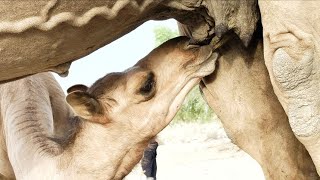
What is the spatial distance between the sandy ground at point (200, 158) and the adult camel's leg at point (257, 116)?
3.06 metres

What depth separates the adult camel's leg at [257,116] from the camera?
109 inches

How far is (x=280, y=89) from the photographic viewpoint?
221cm

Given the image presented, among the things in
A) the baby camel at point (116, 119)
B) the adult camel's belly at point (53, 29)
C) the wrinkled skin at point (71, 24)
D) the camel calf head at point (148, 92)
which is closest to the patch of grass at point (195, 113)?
the baby camel at point (116, 119)

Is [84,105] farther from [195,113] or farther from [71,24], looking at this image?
[195,113]

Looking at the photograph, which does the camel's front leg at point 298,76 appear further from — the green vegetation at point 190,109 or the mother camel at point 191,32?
the green vegetation at point 190,109

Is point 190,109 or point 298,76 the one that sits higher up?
point 298,76

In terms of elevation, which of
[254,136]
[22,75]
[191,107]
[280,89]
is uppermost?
[22,75]

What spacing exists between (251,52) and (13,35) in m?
0.99

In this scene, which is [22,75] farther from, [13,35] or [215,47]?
[215,47]

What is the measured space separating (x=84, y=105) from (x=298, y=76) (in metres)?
1.03

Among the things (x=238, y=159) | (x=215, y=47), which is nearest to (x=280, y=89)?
(x=215, y=47)

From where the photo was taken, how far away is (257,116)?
9.21 ft

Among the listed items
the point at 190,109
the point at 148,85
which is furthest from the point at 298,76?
the point at 190,109

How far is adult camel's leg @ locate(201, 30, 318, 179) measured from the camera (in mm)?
2773
